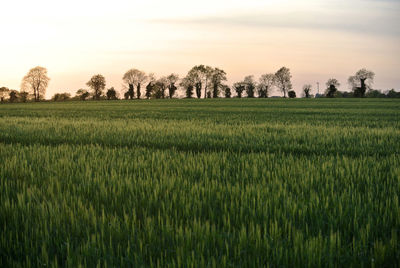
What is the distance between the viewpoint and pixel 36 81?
97.2m

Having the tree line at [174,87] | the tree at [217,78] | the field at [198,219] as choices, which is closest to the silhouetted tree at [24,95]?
the tree line at [174,87]

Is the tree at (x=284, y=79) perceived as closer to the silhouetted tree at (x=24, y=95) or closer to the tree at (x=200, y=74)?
the tree at (x=200, y=74)

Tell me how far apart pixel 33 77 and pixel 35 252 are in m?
108

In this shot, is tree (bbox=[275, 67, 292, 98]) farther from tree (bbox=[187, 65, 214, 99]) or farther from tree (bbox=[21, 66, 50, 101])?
tree (bbox=[21, 66, 50, 101])

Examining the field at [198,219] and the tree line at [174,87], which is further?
the tree line at [174,87]

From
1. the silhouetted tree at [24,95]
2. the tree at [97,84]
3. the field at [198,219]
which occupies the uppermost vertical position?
the tree at [97,84]

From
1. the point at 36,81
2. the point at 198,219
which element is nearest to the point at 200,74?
the point at 36,81

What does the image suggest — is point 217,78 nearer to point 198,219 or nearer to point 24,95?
point 24,95

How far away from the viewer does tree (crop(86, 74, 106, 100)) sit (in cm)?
10462

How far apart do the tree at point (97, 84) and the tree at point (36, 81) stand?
41.5 feet

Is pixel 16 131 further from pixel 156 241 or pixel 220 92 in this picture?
pixel 220 92

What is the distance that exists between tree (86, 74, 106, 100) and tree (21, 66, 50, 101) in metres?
12.6

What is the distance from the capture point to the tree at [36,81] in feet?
318

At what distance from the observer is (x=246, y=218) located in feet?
8.47
